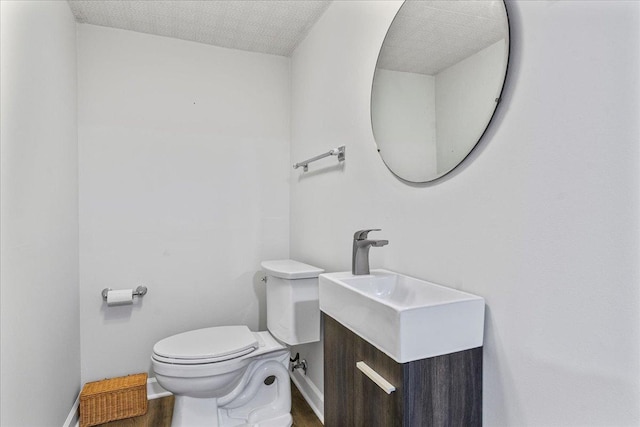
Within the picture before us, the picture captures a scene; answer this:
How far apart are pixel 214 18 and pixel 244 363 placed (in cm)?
185

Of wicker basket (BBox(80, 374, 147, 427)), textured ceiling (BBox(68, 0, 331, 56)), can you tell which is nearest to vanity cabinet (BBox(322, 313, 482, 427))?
wicker basket (BBox(80, 374, 147, 427))

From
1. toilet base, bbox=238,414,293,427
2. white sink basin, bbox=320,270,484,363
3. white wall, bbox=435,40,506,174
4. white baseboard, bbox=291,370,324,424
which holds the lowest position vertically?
toilet base, bbox=238,414,293,427

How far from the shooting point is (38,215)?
54.3 inches

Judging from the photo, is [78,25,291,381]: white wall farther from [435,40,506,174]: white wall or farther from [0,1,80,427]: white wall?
[435,40,506,174]: white wall

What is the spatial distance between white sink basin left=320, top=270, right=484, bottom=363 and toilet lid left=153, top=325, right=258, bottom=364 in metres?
0.82

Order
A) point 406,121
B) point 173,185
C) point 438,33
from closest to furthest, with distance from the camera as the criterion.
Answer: point 438,33
point 406,121
point 173,185

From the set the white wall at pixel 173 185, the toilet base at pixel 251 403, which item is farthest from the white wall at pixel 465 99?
the white wall at pixel 173 185

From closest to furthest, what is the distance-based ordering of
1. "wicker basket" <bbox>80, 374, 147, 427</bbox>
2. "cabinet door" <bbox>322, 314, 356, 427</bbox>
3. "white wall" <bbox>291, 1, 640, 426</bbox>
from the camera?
"white wall" <bbox>291, 1, 640, 426</bbox> < "cabinet door" <bbox>322, 314, 356, 427</bbox> < "wicker basket" <bbox>80, 374, 147, 427</bbox>

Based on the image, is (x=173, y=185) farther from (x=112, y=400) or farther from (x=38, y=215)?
(x=112, y=400)

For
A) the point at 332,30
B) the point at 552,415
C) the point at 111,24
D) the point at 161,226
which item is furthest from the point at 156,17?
the point at 552,415

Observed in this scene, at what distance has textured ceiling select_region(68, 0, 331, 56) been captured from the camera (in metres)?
1.84

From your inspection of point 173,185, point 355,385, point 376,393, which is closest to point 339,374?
point 355,385

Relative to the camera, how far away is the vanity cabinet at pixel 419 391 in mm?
866

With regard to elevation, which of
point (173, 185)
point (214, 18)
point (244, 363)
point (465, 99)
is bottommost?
point (244, 363)
